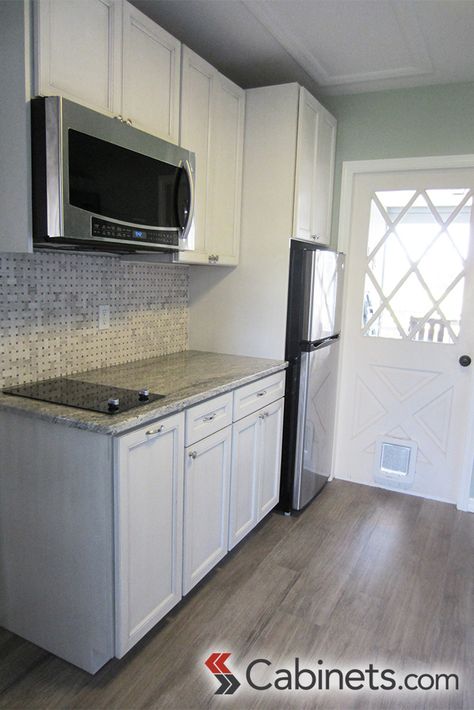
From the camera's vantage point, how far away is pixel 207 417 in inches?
80.7

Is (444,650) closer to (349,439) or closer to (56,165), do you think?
(349,439)

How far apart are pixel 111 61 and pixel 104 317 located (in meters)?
1.05

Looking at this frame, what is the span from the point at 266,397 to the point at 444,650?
1304mm

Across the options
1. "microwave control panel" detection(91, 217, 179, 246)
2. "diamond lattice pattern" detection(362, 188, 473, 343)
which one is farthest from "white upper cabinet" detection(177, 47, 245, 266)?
"diamond lattice pattern" detection(362, 188, 473, 343)

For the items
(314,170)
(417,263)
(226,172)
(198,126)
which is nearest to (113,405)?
(198,126)

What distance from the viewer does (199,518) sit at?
6.85ft

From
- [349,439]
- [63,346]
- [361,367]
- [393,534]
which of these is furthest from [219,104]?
[393,534]

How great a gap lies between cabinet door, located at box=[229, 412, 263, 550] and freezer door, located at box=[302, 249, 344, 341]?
24.9 inches

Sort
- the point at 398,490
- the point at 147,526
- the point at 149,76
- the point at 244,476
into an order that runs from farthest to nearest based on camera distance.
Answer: the point at 398,490 → the point at 244,476 → the point at 149,76 → the point at 147,526

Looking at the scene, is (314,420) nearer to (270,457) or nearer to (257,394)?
(270,457)

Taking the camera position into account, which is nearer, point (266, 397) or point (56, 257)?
point (56, 257)

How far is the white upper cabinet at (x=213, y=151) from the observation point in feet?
7.51

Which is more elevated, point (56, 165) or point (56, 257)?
point (56, 165)

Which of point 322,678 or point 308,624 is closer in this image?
point 322,678
